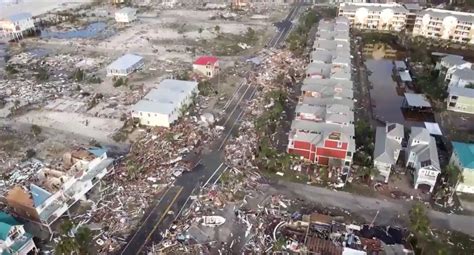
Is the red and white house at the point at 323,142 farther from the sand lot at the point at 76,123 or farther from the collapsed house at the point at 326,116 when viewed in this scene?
the sand lot at the point at 76,123

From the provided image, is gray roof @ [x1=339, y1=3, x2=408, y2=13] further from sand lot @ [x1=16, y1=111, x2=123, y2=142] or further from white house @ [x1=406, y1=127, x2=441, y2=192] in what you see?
sand lot @ [x1=16, y1=111, x2=123, y2=142]

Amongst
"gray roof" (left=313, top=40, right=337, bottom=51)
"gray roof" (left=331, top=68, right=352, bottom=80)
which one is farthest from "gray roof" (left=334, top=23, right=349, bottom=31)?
"gray roof" (left=331, top=68, right=352, bottom=80)

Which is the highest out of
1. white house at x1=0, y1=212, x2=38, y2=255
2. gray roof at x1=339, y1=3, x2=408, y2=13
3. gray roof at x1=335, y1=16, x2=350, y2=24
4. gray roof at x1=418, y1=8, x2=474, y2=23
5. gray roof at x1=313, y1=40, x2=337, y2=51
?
gray roof at x1=339, y1=3, x2=408, y2=13

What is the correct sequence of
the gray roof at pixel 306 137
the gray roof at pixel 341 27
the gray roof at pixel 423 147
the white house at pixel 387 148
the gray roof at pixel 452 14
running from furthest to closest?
the gray roof at pixel 452 14 → the gray roof at pixel 341 27 → the gray roof at pixel 306 137 → the white house at pixel 387 148 → the gray roof at pixel 423 147

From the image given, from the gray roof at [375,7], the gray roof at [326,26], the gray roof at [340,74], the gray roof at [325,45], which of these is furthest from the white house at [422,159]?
the gray roof at [375,7]

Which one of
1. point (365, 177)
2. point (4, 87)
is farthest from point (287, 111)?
point (4, 87)

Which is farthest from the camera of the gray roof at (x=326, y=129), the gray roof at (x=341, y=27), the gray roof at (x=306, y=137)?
the gray roof at (x=341, y=27)
